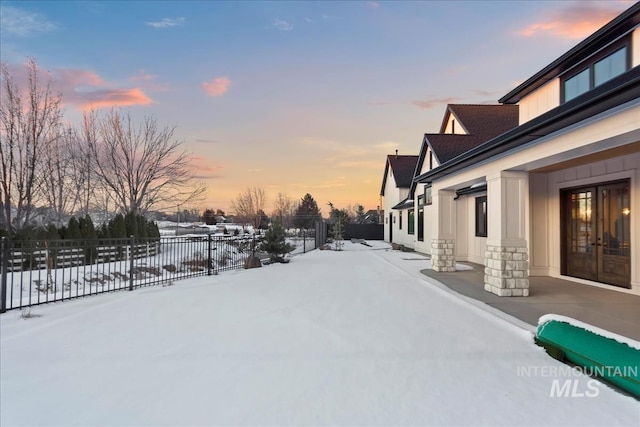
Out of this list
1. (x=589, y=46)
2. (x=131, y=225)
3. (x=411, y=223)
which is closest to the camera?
(x=589, y=46)

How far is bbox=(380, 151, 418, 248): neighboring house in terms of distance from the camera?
Result: 24875mm

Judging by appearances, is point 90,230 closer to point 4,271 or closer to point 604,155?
point 4,271

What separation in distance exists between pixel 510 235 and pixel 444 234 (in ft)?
12.2

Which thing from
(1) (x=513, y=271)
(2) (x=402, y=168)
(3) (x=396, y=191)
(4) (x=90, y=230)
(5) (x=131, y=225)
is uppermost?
(2) (x=402, y=168)

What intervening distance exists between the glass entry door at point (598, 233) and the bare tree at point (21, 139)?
16.9 meters

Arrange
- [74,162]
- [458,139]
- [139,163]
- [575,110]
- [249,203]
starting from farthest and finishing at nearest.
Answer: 1. [249,203]
2. [139,163]
3. [74,162]
4. [458,139]
5. [575,110]

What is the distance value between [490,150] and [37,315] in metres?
8.97

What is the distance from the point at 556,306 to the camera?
19.9 feet

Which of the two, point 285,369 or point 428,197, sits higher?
point 428,197

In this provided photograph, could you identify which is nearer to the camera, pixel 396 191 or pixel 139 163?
pixel 139 163

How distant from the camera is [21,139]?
1216 centimetres

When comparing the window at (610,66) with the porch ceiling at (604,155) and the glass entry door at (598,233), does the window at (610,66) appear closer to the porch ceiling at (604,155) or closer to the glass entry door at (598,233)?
the porch ceiling at (604,155)

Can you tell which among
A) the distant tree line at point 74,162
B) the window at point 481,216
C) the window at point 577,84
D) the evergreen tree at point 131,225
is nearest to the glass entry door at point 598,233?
the window at point 577,84

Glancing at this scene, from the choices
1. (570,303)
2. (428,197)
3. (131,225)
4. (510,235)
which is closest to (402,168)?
(428,197)
